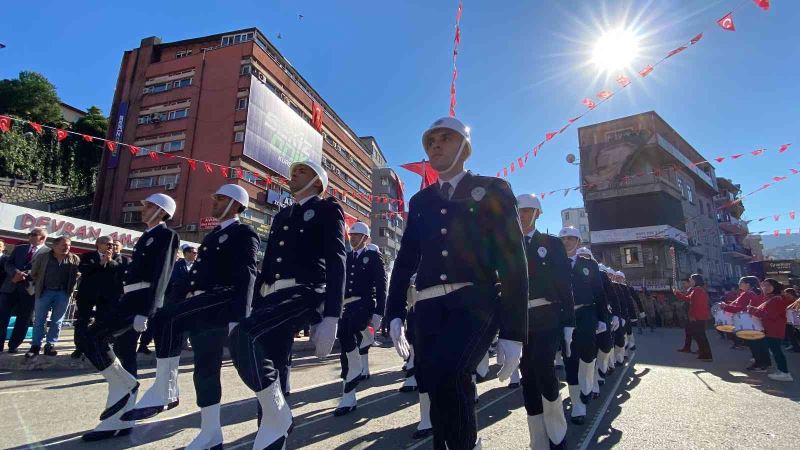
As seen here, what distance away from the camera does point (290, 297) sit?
3.04 m

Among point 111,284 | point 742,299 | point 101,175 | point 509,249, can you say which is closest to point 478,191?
point 509,249

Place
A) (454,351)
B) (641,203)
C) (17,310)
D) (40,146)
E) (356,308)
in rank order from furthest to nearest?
(641,203) < (40,146) < (17,310) < (356,308) < (454,351)

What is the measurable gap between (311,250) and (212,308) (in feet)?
3.04

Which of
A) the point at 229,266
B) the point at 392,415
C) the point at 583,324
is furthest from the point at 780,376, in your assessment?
the point at 229,266

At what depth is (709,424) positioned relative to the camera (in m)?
4.68

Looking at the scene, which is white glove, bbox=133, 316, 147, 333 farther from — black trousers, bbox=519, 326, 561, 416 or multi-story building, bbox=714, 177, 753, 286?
multi-story building, bbox=714, 177, 753, 286

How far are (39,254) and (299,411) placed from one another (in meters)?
6.53

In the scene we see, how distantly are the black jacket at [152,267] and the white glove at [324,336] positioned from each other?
1975mm

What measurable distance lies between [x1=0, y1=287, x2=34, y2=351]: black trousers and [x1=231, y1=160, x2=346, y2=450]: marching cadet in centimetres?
761

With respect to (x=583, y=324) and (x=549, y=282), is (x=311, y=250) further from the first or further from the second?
(x=583, y=324)

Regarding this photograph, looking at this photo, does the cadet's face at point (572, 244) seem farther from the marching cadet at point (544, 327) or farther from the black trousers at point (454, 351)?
the black trousers at point (454, 351)

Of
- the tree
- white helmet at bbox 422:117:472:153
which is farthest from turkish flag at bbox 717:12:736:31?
the tree

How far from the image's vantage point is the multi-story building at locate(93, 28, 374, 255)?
34.8 meters

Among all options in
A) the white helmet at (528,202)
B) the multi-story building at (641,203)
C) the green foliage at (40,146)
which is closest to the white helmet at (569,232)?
the white helmet at (528,202)
